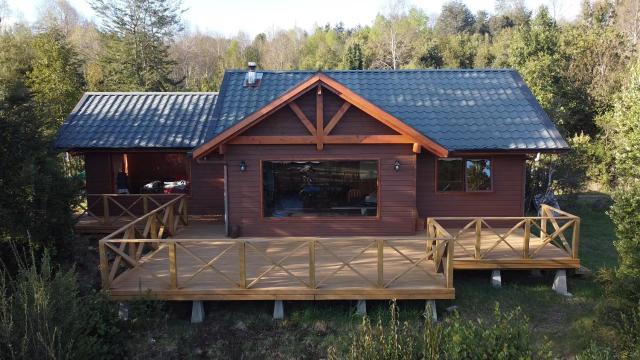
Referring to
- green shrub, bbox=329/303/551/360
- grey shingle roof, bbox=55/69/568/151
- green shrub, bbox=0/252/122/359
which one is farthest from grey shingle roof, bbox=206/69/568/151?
green shrub, bbox=329/303/551/360

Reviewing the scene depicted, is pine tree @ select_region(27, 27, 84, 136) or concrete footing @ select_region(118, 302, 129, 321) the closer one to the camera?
concrete footing @ select_region(118, 302, 129, 321)

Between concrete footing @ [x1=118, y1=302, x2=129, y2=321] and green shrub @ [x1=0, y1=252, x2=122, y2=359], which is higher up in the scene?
green shrub @ [x1=0, y1=252, x2=122, y2=359]

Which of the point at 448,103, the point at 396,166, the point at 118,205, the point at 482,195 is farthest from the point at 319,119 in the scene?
the point at 118,205

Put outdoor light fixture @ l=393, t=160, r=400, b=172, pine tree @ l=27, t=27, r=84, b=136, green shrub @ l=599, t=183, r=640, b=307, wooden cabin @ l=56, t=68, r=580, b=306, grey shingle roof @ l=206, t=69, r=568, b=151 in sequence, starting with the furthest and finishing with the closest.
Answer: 1. pine tree @ l=27, t=27, r=84, b=136
2. grey shingle roof @ l=206, t=69, r=568, b=151
3. outdoor light fixture @ l=393, t=160, r=400, b=172
4. wooden cabin @ l=56, t=68, r=580, b=306
5. green shrub @ l=599, t=183, r=640, b=307

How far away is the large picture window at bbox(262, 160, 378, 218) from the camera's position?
1076 cm

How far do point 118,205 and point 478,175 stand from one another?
30.8ft

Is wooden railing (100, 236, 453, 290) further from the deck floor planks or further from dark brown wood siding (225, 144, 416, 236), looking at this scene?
dark brown wood siding (225, 144, 416, 236)

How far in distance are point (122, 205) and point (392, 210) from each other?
768 centimetres

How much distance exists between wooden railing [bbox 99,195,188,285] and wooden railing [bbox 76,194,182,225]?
Result: 0.75 metres

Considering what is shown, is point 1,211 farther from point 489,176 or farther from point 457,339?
point 489,176

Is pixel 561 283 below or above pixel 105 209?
below

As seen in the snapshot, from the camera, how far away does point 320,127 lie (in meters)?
10.3

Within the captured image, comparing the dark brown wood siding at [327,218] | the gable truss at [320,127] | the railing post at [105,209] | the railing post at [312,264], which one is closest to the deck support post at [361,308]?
the railing post at [312,264]

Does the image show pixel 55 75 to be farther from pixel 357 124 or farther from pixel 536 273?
pixel 536 273
